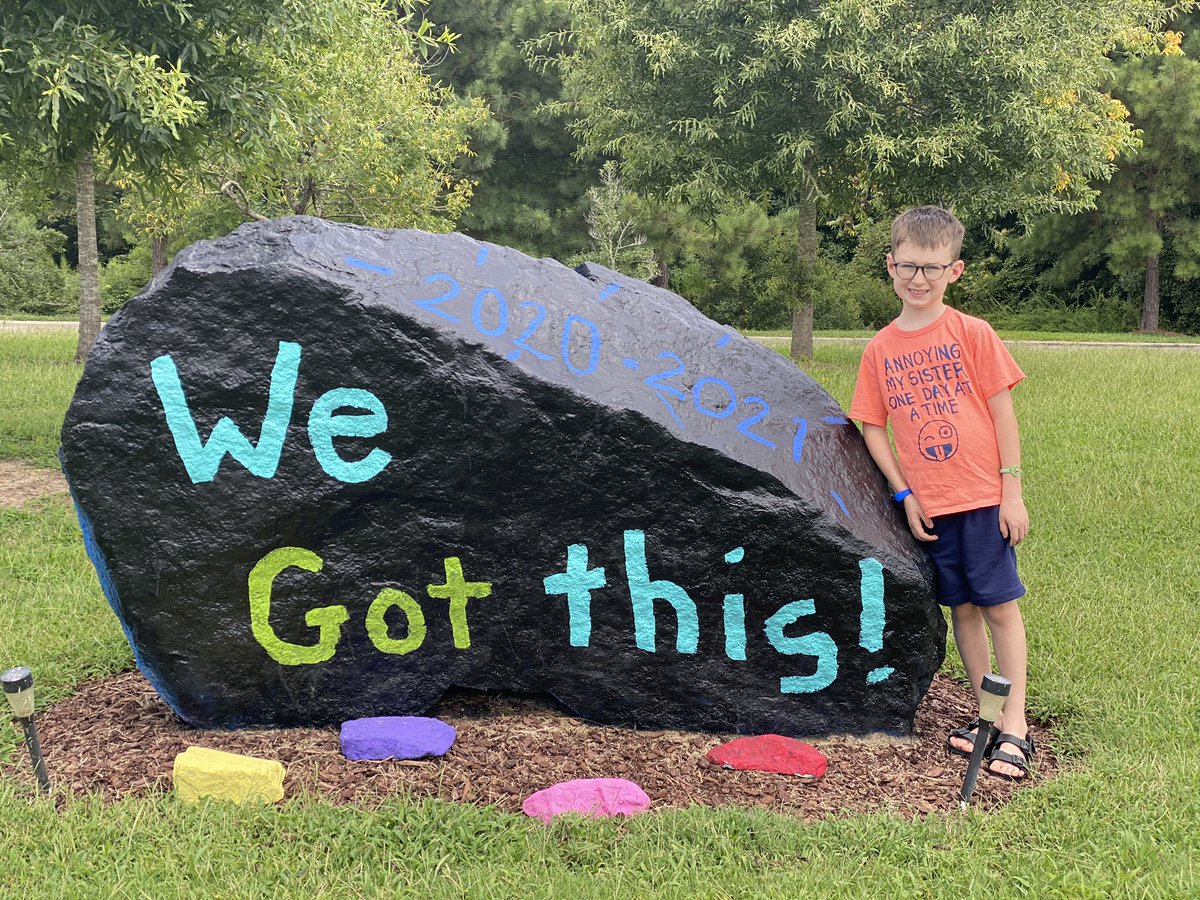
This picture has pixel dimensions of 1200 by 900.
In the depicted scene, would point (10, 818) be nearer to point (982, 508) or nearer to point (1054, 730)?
point (982, 508)

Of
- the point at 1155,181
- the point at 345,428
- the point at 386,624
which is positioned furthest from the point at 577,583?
the point at 1155,181

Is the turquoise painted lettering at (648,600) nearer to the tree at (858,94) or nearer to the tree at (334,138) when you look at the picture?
the tree at (334,138)

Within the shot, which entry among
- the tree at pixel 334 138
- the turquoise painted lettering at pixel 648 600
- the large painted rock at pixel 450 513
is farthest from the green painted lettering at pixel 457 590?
the tree at pixel 334 138

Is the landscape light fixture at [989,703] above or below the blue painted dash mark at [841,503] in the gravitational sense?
below

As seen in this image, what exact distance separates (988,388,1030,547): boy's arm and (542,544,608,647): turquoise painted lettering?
4.00 feet

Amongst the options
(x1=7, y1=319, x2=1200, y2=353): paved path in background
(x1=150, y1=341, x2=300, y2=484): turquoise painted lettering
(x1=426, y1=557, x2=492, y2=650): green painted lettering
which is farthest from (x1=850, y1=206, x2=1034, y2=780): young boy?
(x1=7, y1=319, x2=1200, y2=353): paved path in background

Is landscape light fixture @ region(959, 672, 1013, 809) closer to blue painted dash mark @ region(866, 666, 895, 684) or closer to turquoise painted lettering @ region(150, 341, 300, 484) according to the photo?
blue painted dash mark @ region(866, 666, 895, 684)

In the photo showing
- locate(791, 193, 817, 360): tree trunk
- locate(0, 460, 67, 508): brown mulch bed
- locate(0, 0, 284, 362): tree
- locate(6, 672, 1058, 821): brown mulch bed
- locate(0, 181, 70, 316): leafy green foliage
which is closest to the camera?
locate(6, 672, 1058, 821): brown mulch bed

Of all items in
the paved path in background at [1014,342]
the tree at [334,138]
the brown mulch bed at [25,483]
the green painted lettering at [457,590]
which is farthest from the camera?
the paved path in background at [1014,342]

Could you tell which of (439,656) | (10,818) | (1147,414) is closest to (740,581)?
(439,656)

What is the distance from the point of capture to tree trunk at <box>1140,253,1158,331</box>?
21.2m

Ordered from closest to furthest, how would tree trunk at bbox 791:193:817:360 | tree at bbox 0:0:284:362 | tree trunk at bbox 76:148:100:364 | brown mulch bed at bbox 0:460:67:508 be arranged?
tree at bbox 0:0:284:362 < brown mulch bed at bbox 0:460:67:508 < tree trunk at bbox 76:148:100:364 < tree trunk at bbox 791:193:817:360

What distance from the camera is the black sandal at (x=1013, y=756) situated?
3010 mm

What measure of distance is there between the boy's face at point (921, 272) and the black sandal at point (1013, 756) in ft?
4.45
